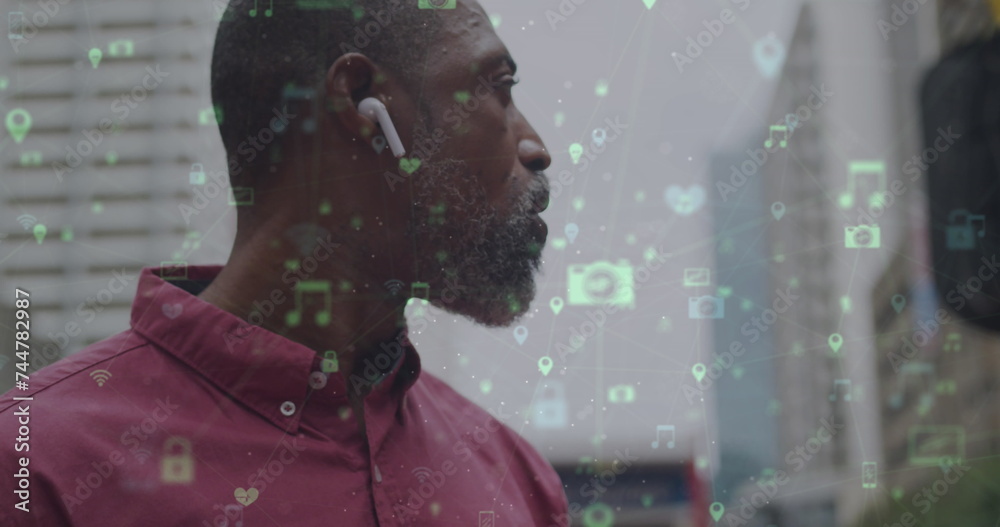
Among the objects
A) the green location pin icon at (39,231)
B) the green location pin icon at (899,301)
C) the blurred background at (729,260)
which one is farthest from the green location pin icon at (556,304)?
the green location pin icon at (39,231)

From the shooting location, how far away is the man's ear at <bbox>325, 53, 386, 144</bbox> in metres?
0.76

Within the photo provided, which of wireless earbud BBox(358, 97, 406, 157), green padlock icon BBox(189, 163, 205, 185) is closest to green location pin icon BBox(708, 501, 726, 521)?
wireless earbud BBox(358, 97, 406, 157)

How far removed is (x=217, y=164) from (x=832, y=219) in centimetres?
80

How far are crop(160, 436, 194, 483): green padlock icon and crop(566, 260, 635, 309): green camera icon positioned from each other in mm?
468

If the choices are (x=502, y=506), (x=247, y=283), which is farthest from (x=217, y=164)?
(x=502, y=506)

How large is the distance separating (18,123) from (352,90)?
0.45 meters

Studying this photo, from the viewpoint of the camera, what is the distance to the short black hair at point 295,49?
76 cm

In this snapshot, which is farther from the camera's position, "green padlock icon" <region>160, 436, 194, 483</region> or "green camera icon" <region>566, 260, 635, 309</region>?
"green camera icon" <region>566, 260, 635, 309</region>

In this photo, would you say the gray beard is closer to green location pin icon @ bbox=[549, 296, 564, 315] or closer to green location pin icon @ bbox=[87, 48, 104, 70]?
green location pin icon @ bbox=[549, 296, 564, 315]

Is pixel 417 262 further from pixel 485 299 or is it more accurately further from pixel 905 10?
pixel 905 10

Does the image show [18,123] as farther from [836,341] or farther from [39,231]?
[836,341]

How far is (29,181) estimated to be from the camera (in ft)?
2.90

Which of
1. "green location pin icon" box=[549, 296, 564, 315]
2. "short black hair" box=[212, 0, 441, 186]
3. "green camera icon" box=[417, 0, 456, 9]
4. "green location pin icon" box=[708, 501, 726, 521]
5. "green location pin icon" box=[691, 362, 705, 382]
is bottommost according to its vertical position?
"green location pin icon" box=[708, 501, 726, 521]

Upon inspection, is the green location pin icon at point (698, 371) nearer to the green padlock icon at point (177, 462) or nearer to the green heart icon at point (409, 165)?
the green heart icon at point (409, 165)
